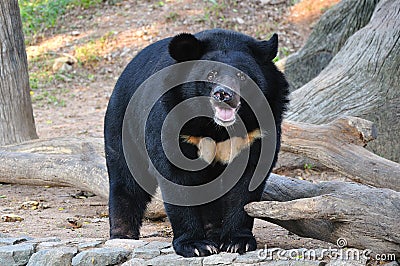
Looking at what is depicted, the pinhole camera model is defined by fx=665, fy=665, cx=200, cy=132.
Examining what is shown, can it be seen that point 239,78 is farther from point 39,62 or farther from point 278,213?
point 39,62

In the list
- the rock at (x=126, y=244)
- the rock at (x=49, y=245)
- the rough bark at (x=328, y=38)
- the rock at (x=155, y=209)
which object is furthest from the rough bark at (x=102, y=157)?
the rough bark at (x=328, y=38)

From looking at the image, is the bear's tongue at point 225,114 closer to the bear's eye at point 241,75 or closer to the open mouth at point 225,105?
the open mouth at point 225,105

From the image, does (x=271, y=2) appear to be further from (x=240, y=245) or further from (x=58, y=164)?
(x=240, y=245)

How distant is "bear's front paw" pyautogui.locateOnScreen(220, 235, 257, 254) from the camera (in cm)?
357

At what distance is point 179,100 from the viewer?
365cm

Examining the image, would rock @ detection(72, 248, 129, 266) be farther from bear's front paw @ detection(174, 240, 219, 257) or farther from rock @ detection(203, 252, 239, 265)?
rock @ detection(203, 252, 239, 265)

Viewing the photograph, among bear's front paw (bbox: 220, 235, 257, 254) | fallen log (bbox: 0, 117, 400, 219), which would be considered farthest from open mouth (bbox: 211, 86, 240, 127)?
fallen log (bbox: 0, 117, 400, 219)

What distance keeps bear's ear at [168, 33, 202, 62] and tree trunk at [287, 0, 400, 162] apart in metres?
3.18

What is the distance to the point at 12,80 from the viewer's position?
683 centimetres

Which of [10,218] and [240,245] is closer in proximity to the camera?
[240,245]

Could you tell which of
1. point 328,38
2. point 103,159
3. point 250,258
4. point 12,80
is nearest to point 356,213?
point 250,258

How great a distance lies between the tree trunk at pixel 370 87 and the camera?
6344mm

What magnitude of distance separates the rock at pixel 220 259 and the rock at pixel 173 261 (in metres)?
0.04

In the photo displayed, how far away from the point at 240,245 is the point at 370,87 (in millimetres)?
3333
